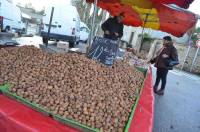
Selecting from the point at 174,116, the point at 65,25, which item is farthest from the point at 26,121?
the point at 65,25

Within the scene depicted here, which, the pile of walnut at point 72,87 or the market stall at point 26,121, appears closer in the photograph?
the market stall at point 26,121

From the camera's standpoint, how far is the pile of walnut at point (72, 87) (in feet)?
11.4

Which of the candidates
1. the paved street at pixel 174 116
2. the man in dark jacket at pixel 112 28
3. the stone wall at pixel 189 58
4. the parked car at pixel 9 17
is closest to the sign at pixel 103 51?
the paved street at pixel 174 116

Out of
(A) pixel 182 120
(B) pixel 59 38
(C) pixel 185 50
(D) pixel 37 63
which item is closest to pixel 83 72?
(D) pixel 37 63

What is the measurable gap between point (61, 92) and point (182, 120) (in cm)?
461

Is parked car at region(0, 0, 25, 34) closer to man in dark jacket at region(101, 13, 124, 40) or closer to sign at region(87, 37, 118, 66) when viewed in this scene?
man in dark jacket at region(101, 13, 124, 40)

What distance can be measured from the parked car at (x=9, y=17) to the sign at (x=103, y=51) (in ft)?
48.4

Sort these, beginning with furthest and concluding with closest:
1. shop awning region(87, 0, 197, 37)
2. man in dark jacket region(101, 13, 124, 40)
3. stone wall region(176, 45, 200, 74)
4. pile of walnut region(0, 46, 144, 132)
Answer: stone wall region(176, 45, 200, 74), shop awning region(87, 0, 197, 37), man in dark jacket region(101, 13, 124, 40), pile of walnut region(0, 46, 144, 132)

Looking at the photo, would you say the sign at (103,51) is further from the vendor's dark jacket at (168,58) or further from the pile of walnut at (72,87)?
the vendor's dark jacket at (168,58)

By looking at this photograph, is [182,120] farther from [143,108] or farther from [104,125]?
[104,125]

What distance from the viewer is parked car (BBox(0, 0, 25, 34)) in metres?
20.8

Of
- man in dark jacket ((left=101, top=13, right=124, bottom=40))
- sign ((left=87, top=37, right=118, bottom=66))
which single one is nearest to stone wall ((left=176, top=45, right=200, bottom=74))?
man in dark jacket ((left=101, top=13, right=124, bottom=40))

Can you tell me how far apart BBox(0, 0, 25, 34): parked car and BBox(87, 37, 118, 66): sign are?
14.8 m

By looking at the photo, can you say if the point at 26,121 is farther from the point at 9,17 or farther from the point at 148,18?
the point at 9,17
